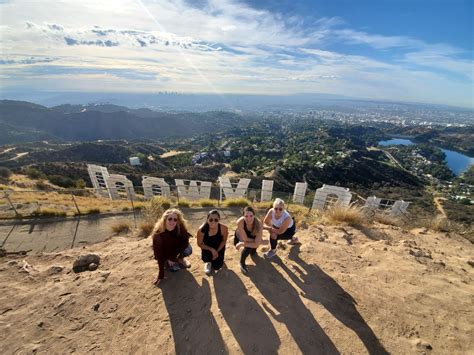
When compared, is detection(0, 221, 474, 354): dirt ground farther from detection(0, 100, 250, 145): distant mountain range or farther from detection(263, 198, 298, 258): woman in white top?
detection(0, 100, 250, 145): distant mountain range

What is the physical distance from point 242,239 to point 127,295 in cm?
→ 208

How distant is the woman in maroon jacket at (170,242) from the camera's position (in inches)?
159

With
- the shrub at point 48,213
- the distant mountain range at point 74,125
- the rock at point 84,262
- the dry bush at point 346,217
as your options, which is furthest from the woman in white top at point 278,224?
the distant mountain range at point 74,125

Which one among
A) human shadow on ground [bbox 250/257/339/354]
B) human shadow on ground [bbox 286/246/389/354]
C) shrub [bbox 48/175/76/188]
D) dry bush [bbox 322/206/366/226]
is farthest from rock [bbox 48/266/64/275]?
shrub [bbox 48/175/76/188]

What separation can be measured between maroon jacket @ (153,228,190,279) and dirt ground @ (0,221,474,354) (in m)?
0.32

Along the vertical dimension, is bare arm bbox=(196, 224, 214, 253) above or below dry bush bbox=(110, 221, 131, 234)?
above

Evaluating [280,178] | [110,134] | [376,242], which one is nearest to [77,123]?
[110,134]

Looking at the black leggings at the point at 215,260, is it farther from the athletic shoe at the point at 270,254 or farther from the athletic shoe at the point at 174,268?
the athletic shoe at the point at 270,254

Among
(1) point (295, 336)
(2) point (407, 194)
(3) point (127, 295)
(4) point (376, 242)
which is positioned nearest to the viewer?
(1) point (295, 336)

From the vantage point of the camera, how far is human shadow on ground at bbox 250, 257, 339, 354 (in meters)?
2.84

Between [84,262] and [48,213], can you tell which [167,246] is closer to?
[84,262]

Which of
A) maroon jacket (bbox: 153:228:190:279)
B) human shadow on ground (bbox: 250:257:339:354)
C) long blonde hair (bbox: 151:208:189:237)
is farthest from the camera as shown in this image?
long blonde hair (bbox: 151:208:189:237)

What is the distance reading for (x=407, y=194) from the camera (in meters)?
48.9

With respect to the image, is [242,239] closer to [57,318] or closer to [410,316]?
[410,316]
